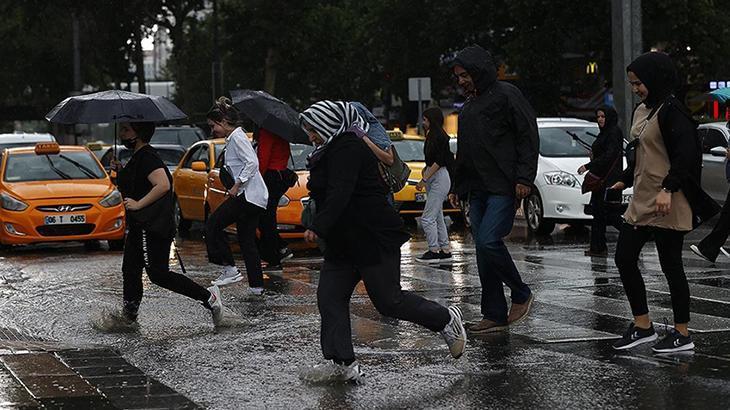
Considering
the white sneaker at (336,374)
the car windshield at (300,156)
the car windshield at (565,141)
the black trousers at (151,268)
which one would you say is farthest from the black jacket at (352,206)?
the car windshield at (565,141)

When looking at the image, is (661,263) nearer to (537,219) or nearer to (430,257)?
(430,257)

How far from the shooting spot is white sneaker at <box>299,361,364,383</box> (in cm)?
826

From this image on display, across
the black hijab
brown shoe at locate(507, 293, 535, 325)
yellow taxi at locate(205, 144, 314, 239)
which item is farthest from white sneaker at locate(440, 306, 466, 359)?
yellow taxi at locate(205, 144, 314, 239)

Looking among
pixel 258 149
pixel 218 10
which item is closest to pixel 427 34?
pixel 218 10

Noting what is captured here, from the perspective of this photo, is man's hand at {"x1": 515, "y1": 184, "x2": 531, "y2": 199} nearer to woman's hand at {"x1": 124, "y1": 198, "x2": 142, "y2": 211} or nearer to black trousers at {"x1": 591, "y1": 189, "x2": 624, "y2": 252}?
woman's hand at {"x1": 124, "y1": 198, "x2": 142, "y2": 211}

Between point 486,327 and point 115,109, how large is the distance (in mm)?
3596

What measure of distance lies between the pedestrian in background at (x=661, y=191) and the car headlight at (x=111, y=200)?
1169 cm

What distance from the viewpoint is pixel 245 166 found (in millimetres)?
13258

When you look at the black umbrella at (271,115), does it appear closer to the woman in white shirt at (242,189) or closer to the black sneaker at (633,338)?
the woman in white shirt at (242,189)

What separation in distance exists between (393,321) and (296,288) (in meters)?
2.89

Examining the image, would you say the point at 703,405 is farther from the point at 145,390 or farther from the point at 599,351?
the point at 145,390

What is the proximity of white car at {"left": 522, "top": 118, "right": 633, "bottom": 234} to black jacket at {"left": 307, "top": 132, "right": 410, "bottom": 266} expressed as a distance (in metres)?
11.2

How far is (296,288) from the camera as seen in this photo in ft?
44.7

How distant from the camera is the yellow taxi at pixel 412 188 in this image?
855 inches
